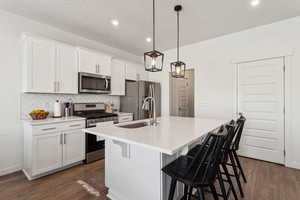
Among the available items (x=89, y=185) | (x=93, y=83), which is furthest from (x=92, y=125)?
(x=89, y=185)

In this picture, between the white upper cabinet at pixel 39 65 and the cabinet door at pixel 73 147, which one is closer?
the white upper cabinet at pixel 39 65

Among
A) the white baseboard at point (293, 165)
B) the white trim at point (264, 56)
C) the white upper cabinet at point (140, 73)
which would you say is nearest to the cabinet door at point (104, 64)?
the white upper cabinet at point (140, 73)

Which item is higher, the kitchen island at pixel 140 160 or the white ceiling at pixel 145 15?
the white ceiling at pixel 145 15

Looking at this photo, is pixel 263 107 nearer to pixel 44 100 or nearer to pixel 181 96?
pixel 181 96

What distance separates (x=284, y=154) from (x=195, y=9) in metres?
3.16

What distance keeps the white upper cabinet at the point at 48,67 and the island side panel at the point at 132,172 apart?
175cm

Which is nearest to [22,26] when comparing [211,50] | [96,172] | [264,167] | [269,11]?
[96,172]

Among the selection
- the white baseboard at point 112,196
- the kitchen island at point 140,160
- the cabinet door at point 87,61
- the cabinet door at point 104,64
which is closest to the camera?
the kitchen island at point 140,160

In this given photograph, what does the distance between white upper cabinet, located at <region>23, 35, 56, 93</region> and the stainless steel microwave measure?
51cm

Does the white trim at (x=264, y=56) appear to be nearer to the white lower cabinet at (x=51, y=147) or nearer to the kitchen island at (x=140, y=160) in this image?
the kitchen island at (x=140, y=160)

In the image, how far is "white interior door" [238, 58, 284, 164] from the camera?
2.81 meters

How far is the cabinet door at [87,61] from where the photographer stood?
10.00 feet

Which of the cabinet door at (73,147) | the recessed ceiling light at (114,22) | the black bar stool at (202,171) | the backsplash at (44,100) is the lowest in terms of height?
the cabinet door at (73,147)

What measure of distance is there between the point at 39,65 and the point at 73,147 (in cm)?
158
